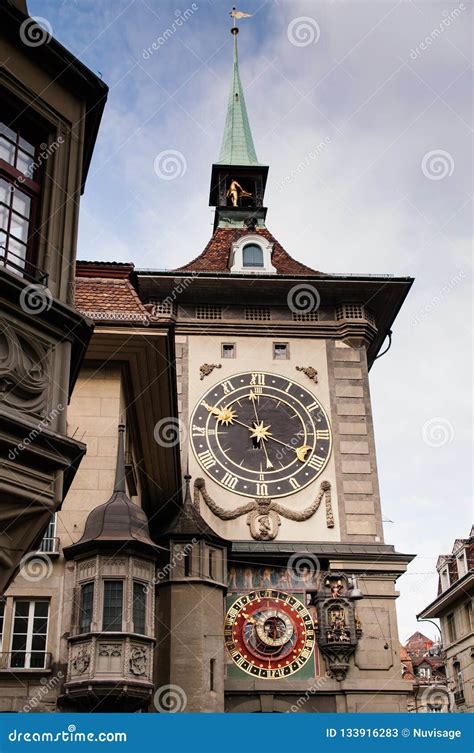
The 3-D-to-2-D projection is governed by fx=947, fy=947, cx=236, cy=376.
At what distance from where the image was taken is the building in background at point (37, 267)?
29.5 ft

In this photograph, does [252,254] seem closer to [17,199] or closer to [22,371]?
[17,199]

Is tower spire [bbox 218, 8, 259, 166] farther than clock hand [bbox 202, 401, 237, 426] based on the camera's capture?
Yes

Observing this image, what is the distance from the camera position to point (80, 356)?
1050cm

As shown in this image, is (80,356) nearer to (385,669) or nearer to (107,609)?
(107,609)

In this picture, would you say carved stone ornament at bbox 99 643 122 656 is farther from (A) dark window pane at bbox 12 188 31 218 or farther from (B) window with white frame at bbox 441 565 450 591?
(B) window with white frame at bbox 441 565 450 591

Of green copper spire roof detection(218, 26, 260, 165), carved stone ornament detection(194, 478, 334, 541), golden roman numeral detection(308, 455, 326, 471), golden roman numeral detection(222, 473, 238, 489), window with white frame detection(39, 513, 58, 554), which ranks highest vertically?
green copper spire roof detection(218, 26, 260, 165)

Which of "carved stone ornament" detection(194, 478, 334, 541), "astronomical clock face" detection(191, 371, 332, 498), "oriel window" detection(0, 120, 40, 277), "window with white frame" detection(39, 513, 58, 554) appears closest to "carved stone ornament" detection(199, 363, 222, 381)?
"astronomical clock face" detection(191, 371, 332, 498)

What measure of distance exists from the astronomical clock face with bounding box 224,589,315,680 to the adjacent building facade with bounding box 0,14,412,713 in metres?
0.04

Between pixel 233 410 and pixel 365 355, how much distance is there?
4.53 metres

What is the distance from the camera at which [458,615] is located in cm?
4056

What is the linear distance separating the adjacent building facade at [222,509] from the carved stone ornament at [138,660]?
3 cm

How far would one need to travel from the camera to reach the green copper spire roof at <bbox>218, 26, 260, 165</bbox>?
3844 cm

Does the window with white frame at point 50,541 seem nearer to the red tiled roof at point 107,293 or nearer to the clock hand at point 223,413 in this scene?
the red tiled roof at point 107,293

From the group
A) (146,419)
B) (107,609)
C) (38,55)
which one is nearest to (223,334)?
(146,419)
